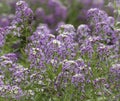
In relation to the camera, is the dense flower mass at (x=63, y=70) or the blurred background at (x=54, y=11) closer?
the dense flower mass at (x=63, y=70)

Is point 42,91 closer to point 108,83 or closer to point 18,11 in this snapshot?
point 108,83

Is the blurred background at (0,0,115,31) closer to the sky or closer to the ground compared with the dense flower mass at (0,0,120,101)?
closer to the sky

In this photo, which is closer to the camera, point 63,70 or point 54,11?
point 63,70

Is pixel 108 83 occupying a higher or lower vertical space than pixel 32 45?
lower

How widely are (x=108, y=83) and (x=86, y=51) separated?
0.46 metres

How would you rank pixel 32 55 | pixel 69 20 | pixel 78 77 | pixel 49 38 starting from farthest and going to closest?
pixel 69 20, pixel 49 38, pixel 32 55, pixel 78 77

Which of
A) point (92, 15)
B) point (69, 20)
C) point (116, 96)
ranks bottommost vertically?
point (116, 96)

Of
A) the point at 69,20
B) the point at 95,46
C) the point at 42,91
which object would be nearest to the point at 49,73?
the point at 42,91

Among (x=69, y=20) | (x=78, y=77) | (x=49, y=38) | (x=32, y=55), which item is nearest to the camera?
(x=78, y=77)

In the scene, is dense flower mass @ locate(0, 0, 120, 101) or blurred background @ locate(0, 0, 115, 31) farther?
blurred background @ locate(0, 0, 115, 31)

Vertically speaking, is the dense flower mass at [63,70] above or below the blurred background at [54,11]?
below

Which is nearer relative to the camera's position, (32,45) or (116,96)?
(116,96)

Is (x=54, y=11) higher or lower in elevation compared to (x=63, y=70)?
higher

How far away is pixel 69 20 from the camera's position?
12.2m
